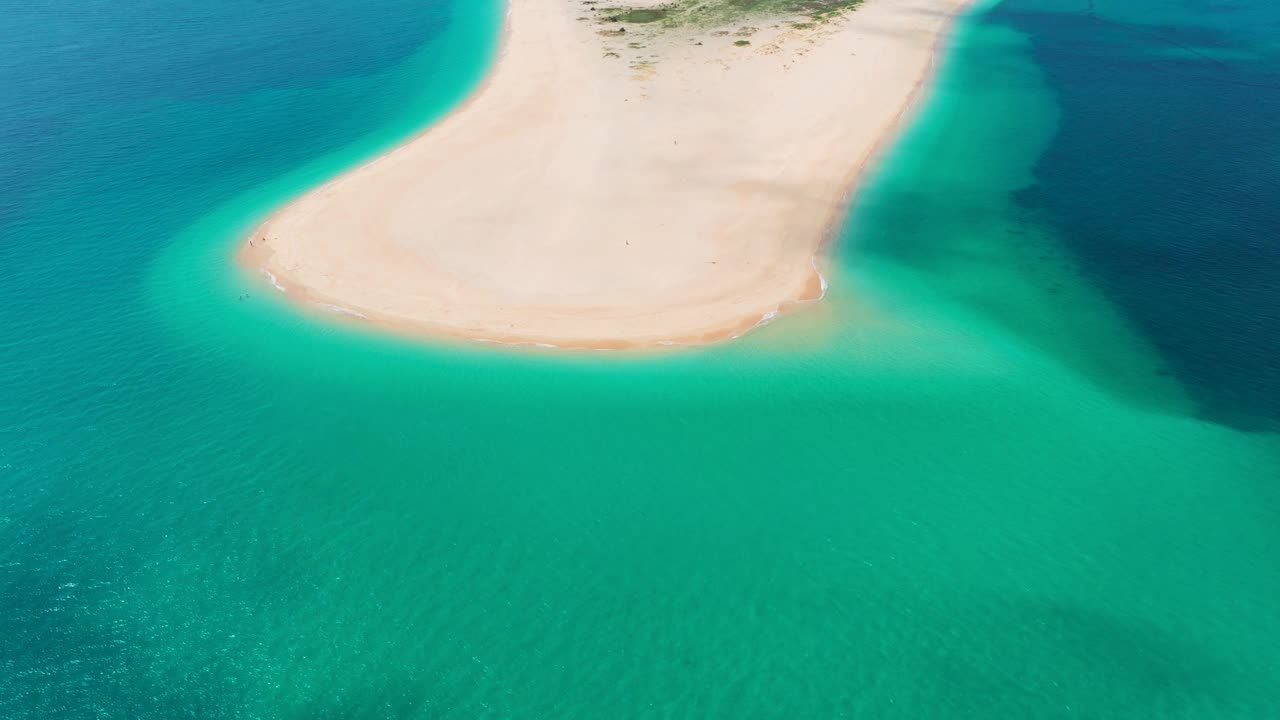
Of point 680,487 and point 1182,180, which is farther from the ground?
point 1182,180

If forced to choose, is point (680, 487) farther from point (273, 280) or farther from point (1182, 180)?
point (1182, 180)

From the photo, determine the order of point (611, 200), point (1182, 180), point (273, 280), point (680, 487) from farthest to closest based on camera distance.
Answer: point (1182, 180) → point (611, 200) → point (273, 280) → point (680, 487)

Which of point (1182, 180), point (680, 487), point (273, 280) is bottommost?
point (680, 487)

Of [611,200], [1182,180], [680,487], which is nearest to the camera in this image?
[680,487]

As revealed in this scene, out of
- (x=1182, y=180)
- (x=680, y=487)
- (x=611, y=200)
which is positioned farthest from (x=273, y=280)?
(x=1182, y=180)

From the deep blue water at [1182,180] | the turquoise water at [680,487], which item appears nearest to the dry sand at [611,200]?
the turquoise water at [680,487]

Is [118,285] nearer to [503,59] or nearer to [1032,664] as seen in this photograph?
[503,59]
